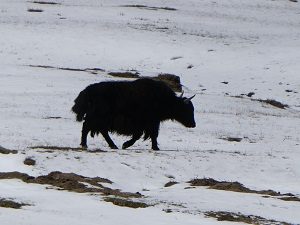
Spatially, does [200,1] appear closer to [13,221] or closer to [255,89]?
[255,89]

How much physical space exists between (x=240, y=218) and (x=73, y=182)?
3786mm

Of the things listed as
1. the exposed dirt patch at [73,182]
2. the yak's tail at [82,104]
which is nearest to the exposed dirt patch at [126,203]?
the exposed dirt patch at [73,182]

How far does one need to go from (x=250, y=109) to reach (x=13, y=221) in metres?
25.3

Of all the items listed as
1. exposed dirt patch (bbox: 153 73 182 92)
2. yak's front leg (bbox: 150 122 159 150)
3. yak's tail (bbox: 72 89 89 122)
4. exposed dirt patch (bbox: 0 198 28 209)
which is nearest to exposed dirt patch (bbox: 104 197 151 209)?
exposed dirt patch (bbox: 0 198 28 209)

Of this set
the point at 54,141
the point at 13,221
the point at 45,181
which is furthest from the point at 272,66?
the point at 13,221

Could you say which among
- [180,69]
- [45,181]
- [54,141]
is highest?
[45,181]

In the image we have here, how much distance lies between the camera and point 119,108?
815 inches

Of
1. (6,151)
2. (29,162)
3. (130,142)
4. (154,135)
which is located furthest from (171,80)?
(29,162)

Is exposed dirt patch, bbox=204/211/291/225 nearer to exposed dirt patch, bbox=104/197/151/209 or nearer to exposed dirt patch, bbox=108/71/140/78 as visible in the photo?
exposed dirt patch, bbox=104/197/151/209

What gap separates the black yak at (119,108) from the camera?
2058 cm

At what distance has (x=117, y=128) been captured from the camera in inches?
817

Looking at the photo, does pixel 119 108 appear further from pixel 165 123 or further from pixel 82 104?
pixel 165 123

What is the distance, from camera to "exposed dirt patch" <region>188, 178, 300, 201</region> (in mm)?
15507

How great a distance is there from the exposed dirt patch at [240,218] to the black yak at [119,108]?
8228 millimetres
